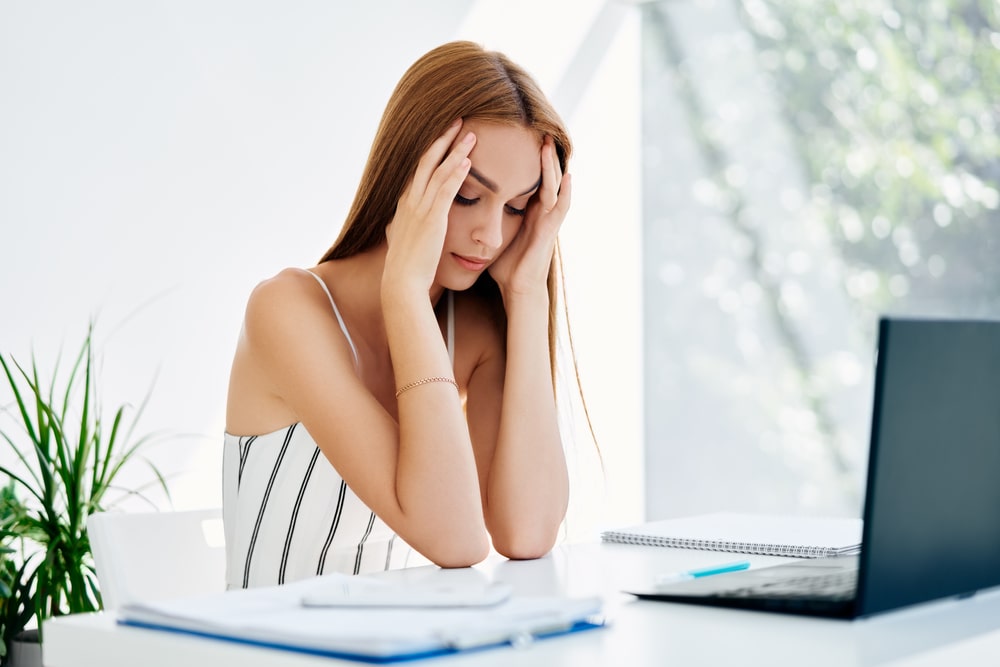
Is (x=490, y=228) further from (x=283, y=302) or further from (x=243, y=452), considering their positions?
(x=243, y=452)

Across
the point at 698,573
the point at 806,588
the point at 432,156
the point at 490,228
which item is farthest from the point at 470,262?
the point at 806,588

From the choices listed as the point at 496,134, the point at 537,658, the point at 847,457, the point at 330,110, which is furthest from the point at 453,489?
the point at 847,457

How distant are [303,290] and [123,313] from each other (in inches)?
58.4

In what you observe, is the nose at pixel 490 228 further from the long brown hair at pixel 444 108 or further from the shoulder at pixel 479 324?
the shoulder at pixel 479 324

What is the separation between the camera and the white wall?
277 cm

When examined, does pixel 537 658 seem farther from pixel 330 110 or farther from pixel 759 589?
pixel 330 110

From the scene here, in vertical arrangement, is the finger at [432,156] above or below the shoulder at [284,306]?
above

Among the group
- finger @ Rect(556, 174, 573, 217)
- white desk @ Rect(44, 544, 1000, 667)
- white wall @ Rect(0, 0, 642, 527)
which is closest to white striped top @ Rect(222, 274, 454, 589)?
finger @ Rect(556, 174, 573, 217)

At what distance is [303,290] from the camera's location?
164 cm

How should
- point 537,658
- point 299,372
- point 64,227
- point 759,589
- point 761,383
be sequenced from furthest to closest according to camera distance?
point 761,383, point 64,227, point 299,372, point 759,589, point 537,658

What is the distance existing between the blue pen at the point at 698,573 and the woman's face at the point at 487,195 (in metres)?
0.67

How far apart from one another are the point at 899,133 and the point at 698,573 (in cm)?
351

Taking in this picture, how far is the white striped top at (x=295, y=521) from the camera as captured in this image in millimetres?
1634

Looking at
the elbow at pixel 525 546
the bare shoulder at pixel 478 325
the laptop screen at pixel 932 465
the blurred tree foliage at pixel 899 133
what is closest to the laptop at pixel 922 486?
the laptop screen at pixel 932 465
